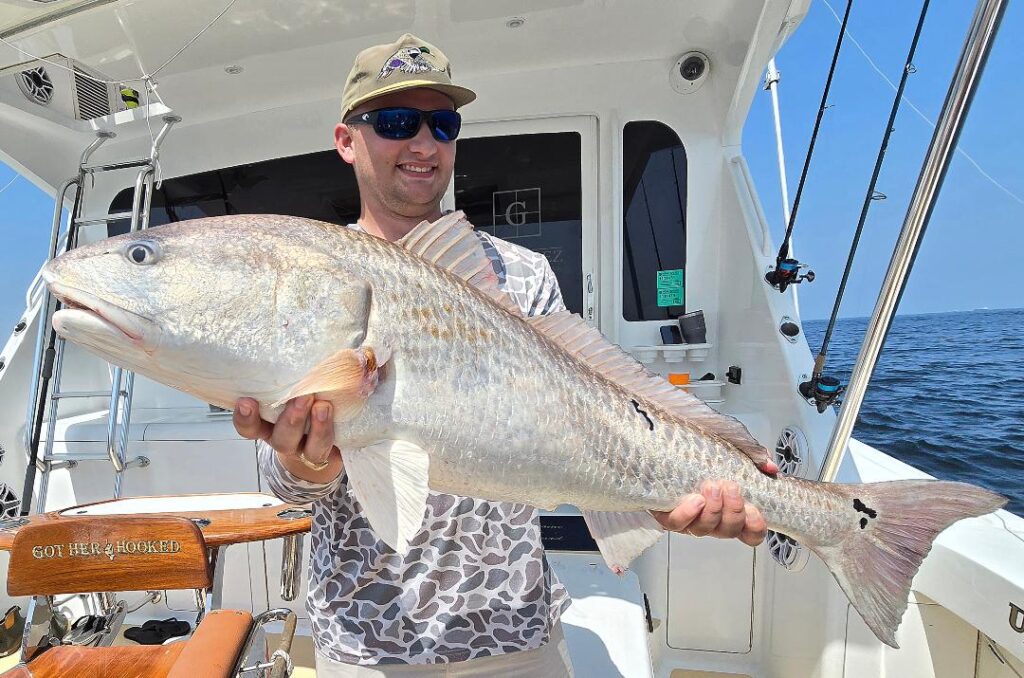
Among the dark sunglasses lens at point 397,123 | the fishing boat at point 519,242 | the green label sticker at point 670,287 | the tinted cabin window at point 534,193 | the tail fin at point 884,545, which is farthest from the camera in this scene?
the tinted cabin window at point 534,193

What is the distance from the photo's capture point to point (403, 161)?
1.85m

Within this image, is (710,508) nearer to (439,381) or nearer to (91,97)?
(439,381)

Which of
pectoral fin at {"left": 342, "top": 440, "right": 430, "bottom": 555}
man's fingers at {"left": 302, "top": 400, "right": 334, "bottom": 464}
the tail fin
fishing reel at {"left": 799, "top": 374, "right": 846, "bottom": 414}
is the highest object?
fishing reel at {"left": 799, "top": 374, "right": 846, "bottom": 414}

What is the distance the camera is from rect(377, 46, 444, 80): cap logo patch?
1795 mm

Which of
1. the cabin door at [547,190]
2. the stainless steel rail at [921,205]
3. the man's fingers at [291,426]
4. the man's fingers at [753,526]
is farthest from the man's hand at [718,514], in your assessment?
the cabin door at [547,190]

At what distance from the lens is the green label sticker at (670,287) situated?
4824 millimetres

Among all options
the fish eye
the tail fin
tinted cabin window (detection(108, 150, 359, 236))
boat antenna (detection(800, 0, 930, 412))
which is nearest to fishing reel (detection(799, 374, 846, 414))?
boat antenna (detection(800, 0, 930, 412))

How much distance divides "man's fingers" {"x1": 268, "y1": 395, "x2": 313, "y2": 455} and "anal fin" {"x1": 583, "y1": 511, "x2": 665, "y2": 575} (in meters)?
0.88

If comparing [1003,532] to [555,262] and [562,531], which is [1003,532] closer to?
[562,531]

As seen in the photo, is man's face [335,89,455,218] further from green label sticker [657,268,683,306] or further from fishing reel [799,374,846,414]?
green label sticker [657,268,683,306]

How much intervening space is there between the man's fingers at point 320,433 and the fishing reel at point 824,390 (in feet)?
9.13

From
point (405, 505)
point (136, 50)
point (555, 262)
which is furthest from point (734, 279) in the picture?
point (136, 50)

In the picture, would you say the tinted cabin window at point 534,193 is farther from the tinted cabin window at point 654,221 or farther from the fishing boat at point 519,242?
the tinted cabin window at point 654,221

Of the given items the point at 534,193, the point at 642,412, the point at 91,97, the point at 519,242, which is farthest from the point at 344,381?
the point at 91,97
